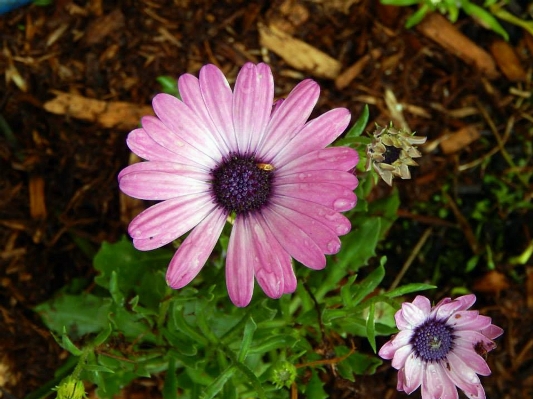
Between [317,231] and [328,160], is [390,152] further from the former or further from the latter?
[317,231]

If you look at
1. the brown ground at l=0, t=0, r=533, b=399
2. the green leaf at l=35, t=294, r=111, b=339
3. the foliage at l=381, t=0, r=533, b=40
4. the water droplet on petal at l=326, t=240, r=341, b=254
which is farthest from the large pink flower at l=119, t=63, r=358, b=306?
the foliage at l=381, t=0, r=533, b=40

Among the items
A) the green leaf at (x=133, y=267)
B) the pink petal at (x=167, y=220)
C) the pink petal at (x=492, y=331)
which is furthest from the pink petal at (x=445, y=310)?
the green leaf at (x=133, y=267)

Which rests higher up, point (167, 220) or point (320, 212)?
point (320, 212)

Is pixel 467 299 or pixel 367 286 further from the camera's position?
pixel 367 286

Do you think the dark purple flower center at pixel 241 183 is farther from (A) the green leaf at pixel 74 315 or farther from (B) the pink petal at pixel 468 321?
(A) the green leaf at pixel 74 315

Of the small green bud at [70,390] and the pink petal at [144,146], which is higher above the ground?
the pink petal at [144,146]

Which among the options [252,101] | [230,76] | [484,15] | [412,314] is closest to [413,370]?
[412,314]

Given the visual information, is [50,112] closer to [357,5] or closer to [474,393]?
[357,5]
